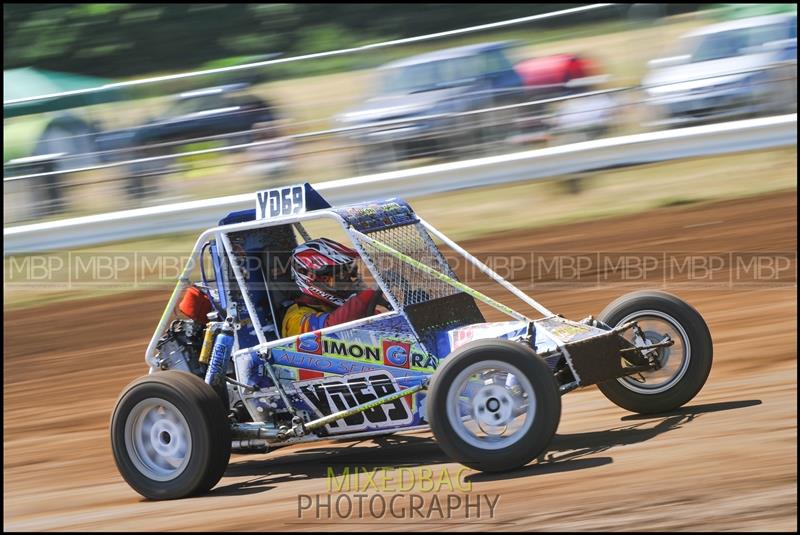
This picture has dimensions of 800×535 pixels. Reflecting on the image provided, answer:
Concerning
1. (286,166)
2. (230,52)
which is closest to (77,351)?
(286,166)

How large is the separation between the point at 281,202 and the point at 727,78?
5.78 meters

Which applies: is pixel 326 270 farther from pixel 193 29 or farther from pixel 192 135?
pixel 193 29

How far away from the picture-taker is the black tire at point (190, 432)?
530 centimetres

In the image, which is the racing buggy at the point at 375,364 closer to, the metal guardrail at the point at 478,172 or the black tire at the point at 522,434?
the black tire at the point at 522,434

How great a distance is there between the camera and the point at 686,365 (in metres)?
5.77

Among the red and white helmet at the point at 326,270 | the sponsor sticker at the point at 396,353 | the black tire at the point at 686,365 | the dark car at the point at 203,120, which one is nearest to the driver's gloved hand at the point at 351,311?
the red and white helmet at the point at 326,270

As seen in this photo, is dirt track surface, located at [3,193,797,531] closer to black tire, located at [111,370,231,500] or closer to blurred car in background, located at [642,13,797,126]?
black tire, located at [111,370,231,500]

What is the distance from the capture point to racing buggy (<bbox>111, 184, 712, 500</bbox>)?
4957mm

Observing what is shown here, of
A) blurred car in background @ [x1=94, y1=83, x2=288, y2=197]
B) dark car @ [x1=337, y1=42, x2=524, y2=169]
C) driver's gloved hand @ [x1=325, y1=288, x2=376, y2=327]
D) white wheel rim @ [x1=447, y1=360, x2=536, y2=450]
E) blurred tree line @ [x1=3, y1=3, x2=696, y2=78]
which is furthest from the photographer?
blurred tree line @ [x1=3, y1=3, x2=696, y2=78]

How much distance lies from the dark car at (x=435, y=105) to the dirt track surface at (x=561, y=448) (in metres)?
1.27

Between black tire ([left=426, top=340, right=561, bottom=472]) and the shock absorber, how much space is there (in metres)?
1.29

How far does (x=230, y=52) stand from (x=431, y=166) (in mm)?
11806

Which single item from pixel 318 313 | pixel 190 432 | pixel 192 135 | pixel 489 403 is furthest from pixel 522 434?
pixel 192 135

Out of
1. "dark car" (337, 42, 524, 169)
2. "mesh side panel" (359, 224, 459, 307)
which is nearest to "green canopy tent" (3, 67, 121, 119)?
"dark car" (337, 42, 524, 169)
